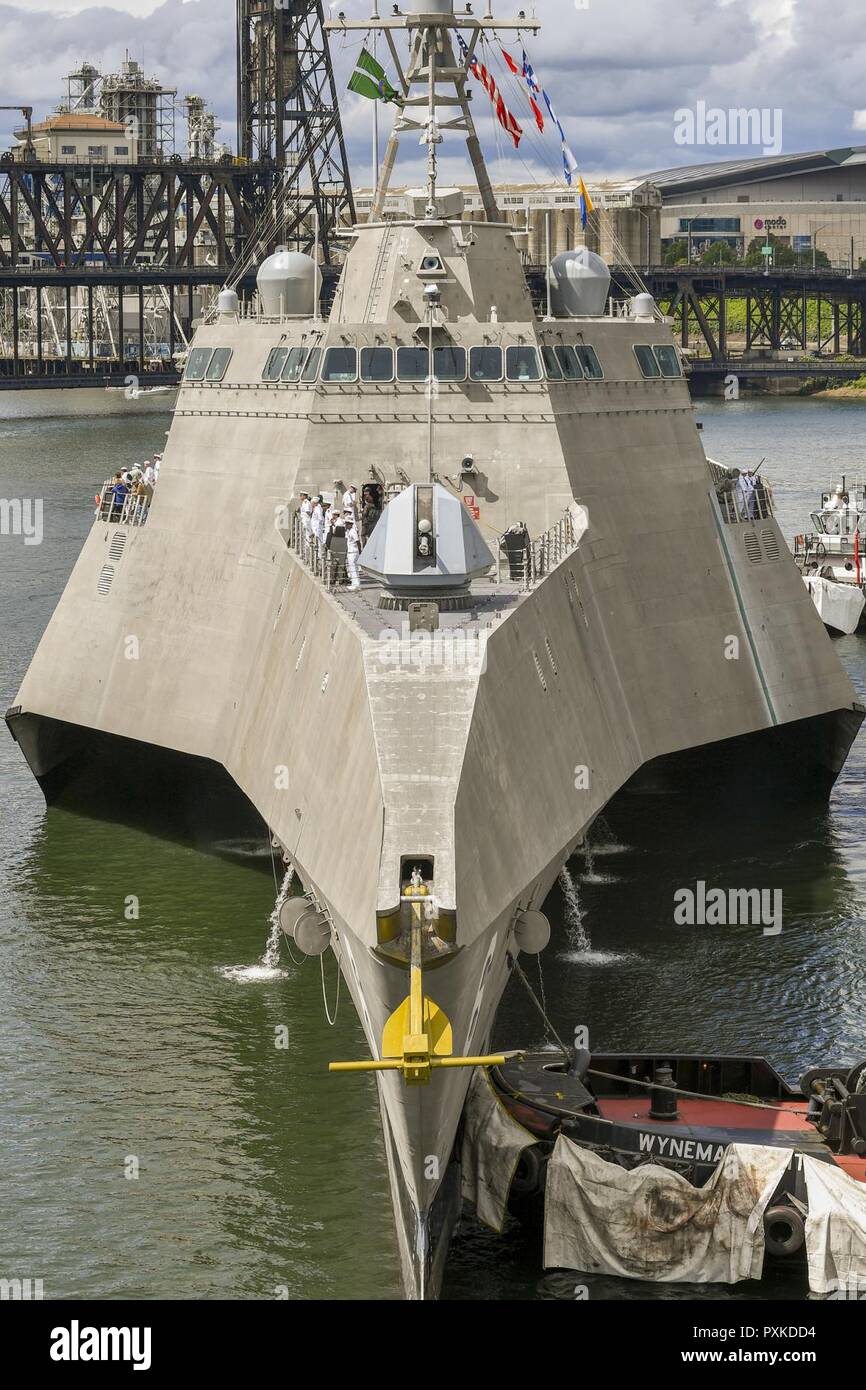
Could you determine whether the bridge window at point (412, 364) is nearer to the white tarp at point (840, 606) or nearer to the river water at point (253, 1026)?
the river water at point (253, 1026)

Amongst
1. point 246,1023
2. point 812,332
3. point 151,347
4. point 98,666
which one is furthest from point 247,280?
point 246,1023

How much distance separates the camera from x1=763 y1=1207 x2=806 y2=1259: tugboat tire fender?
56.9 feet

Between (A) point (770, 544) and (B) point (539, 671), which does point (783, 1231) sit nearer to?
(B) point (539, 671)

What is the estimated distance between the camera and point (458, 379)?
89.0 ft

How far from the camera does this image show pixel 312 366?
27.5 metres

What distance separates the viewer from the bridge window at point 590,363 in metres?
28.2

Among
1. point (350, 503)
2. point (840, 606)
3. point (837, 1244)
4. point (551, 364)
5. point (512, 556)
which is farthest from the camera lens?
point (840, 606)

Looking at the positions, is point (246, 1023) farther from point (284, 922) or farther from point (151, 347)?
point (151, 347)

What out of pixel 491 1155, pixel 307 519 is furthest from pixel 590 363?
pixel 491 1155

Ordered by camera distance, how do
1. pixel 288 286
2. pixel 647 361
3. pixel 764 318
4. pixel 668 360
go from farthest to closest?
1. pixel 764 318
2. pixel 288 286
3. pixel 668 360
4. pixel 647 361

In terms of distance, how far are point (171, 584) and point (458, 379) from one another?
5594 millimetres

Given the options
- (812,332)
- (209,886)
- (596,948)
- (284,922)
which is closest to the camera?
(284,922)

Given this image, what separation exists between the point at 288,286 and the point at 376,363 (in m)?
4.82
